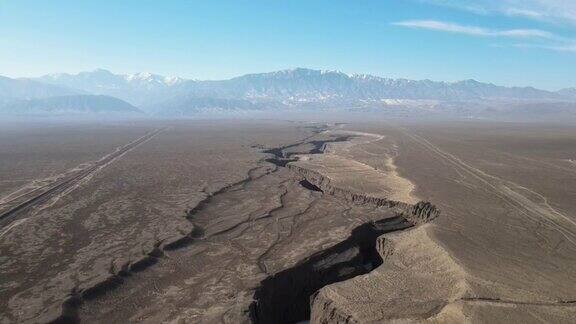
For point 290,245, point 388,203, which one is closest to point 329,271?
point 290,245

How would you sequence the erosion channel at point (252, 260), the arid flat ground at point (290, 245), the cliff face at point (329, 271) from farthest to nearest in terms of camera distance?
the cliff face at point (329, 271) → the erosion channel at point (252, 260) → the arid flat ground at point (290, 245)

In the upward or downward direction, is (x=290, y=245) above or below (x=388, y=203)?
below

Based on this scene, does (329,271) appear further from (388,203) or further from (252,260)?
(388,203)

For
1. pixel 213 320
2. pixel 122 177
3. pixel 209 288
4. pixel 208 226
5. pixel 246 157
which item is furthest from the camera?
pixel 246 157

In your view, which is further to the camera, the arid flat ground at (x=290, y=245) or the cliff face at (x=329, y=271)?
the cliff face at (x=329, y=271)

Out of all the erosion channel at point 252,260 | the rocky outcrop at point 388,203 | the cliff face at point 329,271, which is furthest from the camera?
the rocky outcrop at point 388,203

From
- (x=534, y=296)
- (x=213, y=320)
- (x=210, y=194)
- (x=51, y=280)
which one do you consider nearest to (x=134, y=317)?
(x=213, y=320)

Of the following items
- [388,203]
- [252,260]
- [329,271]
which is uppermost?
[388,203]

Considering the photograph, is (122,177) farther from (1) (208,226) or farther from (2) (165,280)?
(2) (165,280)
